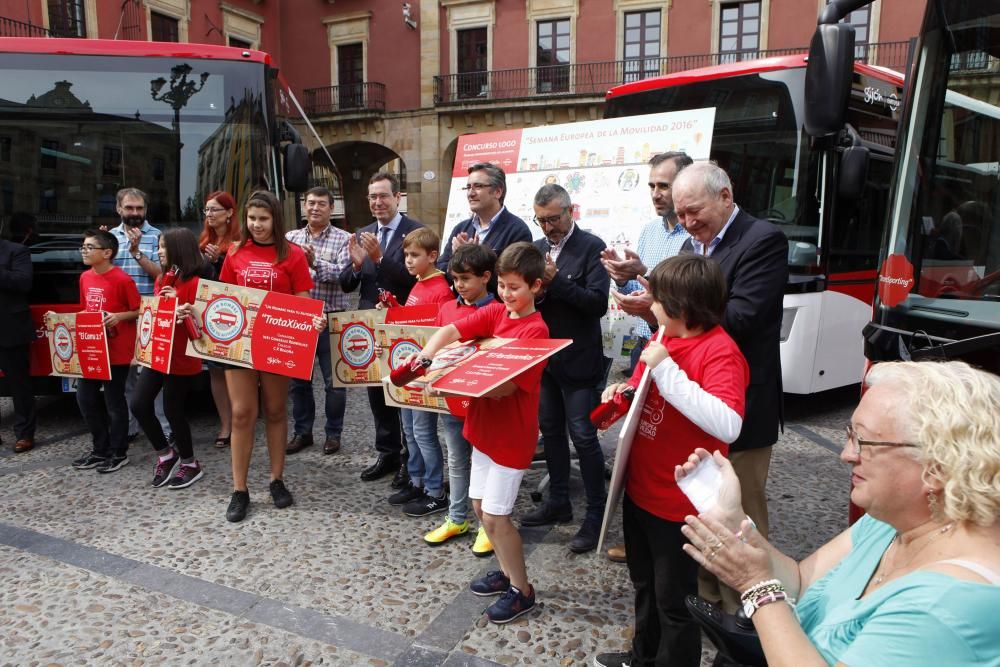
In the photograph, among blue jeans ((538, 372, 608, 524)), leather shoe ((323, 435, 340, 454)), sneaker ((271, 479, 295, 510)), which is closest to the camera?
blue jeans ((538, 372, 608, 524))

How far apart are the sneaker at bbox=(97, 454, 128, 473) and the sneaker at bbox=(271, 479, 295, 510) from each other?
56.8 inches

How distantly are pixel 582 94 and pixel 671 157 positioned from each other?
70.7 feet

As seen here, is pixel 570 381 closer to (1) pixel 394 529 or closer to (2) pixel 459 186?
(1) pixel 394 529

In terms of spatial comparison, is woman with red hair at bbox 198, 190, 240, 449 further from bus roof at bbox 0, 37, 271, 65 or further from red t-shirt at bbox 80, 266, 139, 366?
bus roof at bbox 0, 37, 271, 65

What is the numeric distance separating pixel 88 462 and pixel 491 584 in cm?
337

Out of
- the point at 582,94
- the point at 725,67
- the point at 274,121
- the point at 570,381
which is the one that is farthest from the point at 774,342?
the point at 582,94

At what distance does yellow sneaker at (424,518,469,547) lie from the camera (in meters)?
3.71

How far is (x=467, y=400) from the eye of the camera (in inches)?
123

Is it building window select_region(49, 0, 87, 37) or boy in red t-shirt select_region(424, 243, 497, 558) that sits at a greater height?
building window select_region(49, 0, 87, 37)

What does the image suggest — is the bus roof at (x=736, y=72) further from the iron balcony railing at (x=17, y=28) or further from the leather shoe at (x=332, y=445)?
the iron balcony railing at (x=17, y=28)

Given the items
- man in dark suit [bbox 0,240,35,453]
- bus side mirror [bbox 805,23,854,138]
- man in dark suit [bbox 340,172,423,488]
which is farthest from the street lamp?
bus side mirror [bbox 805,23,854,138]

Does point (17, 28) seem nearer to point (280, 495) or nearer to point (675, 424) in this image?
point (280, 495)

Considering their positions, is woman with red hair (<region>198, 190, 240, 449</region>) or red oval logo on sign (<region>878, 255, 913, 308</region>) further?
woman with red hair (<region>198, 190, 240, 449</region>)

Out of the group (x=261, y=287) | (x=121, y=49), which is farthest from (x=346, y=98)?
(x=261, y=287)
